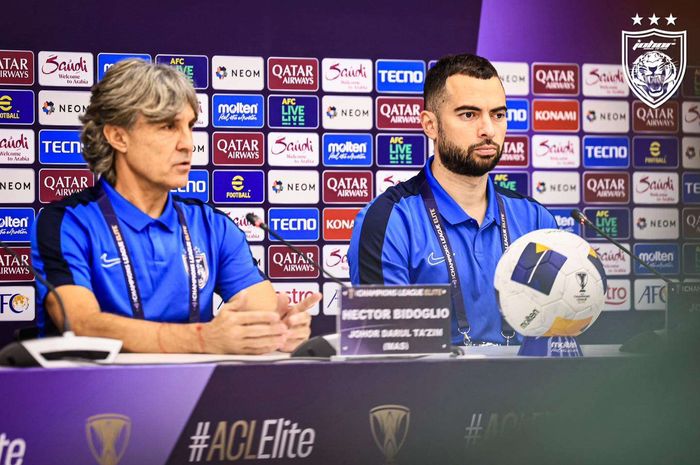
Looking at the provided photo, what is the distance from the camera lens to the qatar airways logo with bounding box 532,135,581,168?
14.2ft

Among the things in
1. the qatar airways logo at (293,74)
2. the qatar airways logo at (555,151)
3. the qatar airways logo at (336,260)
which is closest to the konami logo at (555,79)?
the qatar airways logo at (555,151)

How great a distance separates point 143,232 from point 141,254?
0.06m

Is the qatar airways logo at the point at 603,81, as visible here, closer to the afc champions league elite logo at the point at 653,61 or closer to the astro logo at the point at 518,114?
the afc champions league elite logo at the point at 653,61

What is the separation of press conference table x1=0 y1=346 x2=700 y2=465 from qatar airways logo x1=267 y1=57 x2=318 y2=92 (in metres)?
2.69

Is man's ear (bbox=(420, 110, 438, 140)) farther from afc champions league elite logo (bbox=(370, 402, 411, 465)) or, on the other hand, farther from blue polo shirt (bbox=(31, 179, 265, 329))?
afc champions league elite logo (bbox=(370, 402, 411, 465))

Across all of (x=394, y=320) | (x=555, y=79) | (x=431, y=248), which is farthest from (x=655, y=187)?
(x=394, y=320)

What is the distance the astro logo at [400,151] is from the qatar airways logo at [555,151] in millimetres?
556

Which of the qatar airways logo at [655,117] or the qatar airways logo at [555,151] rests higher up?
the qatar airways logo at [655,117]

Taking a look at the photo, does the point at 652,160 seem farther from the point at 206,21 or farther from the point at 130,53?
the point at 130,53

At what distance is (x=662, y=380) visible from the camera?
1.59 m

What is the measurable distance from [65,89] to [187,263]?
74.0 inches

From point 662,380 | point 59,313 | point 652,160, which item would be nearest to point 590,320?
point 662,380

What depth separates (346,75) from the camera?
416cm

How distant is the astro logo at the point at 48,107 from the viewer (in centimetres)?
394
